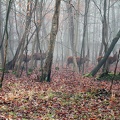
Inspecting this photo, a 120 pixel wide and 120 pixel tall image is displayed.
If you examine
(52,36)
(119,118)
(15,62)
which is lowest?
(119,118)

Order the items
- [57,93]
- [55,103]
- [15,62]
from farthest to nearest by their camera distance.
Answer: [15,62], [57,93], [55,103]

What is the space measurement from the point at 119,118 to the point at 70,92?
343 centimetres

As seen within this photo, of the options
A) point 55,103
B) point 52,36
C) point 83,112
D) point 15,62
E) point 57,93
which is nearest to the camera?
point 83,112

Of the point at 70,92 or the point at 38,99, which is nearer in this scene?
the point at 38,99

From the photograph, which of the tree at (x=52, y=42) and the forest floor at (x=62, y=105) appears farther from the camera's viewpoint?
the tree at (x=52, y=42)

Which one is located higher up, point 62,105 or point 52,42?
point 52,42

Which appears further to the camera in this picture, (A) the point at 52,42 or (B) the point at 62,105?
(A) the point at 52,42

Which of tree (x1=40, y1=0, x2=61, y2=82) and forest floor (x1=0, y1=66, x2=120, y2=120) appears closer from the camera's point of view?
forest floor (x1=0, y1=66, x2=120, y2=120)

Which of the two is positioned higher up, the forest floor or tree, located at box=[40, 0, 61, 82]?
tree, located at box=[40, 0, 61, 82]

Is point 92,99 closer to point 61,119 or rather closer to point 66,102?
point 66,102

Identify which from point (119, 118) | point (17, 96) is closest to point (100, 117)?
point (119, 118)

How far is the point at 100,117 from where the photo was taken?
754 centimetres

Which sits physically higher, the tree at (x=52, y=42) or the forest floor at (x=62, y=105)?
the tree at (x=52, y=42)

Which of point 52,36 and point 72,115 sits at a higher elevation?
point 52,36
